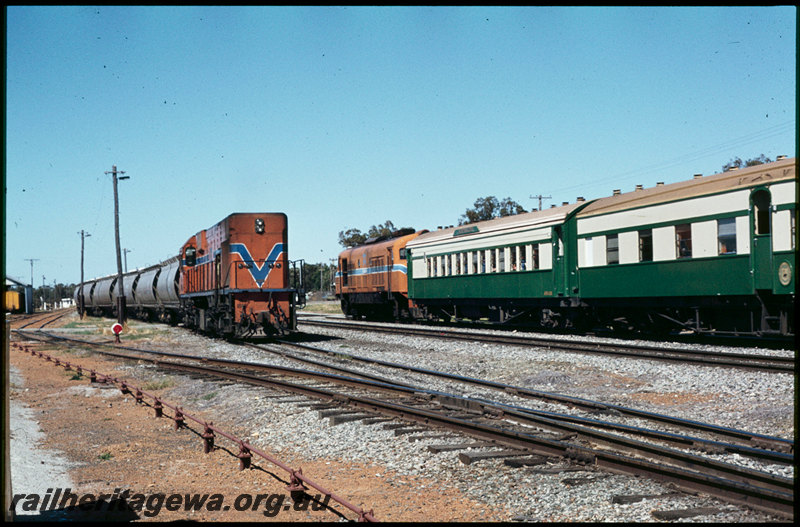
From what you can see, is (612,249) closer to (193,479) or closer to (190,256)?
(193,479)

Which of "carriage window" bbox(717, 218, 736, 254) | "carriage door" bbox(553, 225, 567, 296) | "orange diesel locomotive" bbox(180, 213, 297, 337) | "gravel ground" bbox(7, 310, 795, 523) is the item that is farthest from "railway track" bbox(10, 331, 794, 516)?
"carriage door" bbox(553, 225, 567, 296)

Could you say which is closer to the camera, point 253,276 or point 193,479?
point 193,479

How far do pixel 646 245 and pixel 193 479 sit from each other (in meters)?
14.6

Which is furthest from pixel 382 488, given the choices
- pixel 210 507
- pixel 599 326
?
pixel 599 326

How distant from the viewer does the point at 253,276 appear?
876 inches

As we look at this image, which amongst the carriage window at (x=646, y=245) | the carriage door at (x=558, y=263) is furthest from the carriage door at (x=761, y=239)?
the carriage door at (x=558, y=263)

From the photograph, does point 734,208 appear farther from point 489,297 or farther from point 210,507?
point 210,507

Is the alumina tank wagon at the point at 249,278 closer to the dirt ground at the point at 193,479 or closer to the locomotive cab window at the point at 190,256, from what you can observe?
the locomotive cab window at the point at 190,256

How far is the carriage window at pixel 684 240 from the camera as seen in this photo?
1780 cm

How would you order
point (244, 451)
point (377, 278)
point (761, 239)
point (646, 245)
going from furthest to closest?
point (377, 278) < point (646, 245) < point (761, 239) < point (244, 451)

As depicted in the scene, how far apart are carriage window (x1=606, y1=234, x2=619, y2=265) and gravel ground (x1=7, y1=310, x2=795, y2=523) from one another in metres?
4.01

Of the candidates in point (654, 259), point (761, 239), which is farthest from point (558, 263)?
point (761, 239)

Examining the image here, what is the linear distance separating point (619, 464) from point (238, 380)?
911 cm

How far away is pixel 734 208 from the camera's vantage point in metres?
16.5
